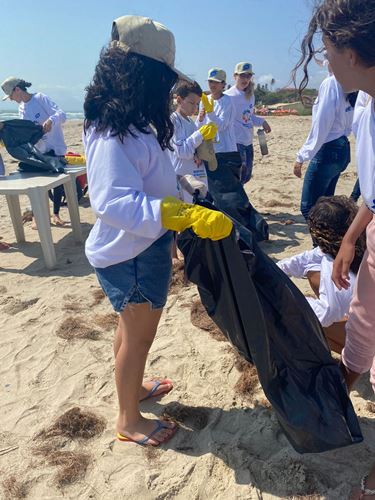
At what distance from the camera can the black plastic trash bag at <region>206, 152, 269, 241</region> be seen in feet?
15.4

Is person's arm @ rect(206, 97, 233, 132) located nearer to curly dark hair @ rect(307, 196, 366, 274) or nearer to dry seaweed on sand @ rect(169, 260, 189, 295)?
dry seaweed on sand @ rect(169, 260, 189, 295)

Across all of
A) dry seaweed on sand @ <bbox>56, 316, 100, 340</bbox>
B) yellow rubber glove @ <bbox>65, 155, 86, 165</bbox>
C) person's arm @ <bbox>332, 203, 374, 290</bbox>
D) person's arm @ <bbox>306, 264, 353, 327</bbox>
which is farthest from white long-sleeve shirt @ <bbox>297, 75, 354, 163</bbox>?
yellow rubber glove @ <bbox>65, 155, 86, 165</bbox>

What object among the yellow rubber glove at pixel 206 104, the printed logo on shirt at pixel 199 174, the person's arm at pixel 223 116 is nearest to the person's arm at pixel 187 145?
the printed logo on shirt at pixel 199 174

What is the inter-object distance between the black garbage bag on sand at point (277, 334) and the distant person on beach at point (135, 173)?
0.18 meters

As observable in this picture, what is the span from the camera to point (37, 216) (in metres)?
4.45

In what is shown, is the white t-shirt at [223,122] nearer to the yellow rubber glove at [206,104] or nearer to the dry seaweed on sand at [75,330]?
the yellow rubber glove at [206,104]

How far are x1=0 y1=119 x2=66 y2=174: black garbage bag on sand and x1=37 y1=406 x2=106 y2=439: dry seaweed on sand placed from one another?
3339 millimetres

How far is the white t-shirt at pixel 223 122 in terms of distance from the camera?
193 inches

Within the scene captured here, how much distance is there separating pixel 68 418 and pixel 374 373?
151 cm

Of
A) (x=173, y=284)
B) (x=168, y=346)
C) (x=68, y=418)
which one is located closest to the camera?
(x=68, y=418)

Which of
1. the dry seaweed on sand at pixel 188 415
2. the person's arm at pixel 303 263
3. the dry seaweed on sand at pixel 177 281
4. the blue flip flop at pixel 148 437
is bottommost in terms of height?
the dry seaweed on sand at pixel 177 281

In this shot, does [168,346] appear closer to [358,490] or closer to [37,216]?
[358,490]

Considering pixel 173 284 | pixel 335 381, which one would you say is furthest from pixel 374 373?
pixel 173 284

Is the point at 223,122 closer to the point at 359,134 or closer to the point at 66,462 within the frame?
the point at 359,134
